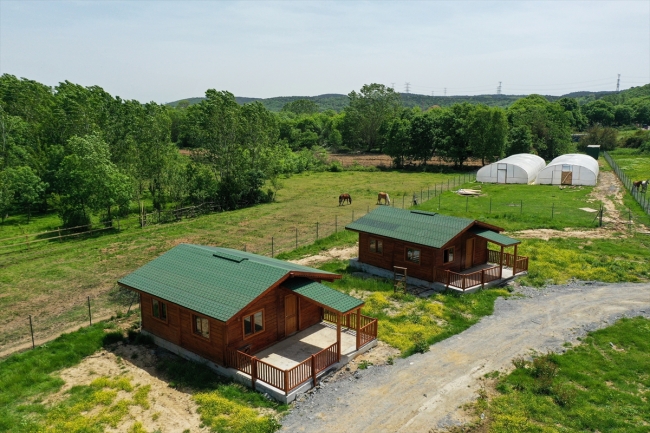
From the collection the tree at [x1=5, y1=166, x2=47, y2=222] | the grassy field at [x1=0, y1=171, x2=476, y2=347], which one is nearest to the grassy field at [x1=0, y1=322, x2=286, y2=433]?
the grassy field at [x1=0, y1=171, x2=476, y2=347]

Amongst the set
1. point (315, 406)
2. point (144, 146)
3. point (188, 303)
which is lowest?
point (315, 406)

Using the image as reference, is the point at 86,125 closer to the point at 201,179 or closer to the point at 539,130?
the point at 201,179

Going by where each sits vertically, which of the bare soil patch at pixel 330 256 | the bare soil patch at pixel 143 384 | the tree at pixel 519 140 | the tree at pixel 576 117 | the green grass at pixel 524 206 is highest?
the tree at pixel 576 117

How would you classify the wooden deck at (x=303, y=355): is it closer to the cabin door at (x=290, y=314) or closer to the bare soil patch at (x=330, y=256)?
the cabin door at (x=290, y=314)

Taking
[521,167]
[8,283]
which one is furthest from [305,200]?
[8,283]

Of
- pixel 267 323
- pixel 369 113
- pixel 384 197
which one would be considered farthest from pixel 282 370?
pixel 369 113

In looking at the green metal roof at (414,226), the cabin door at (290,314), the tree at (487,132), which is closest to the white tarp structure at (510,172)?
the tree at (487,132)
